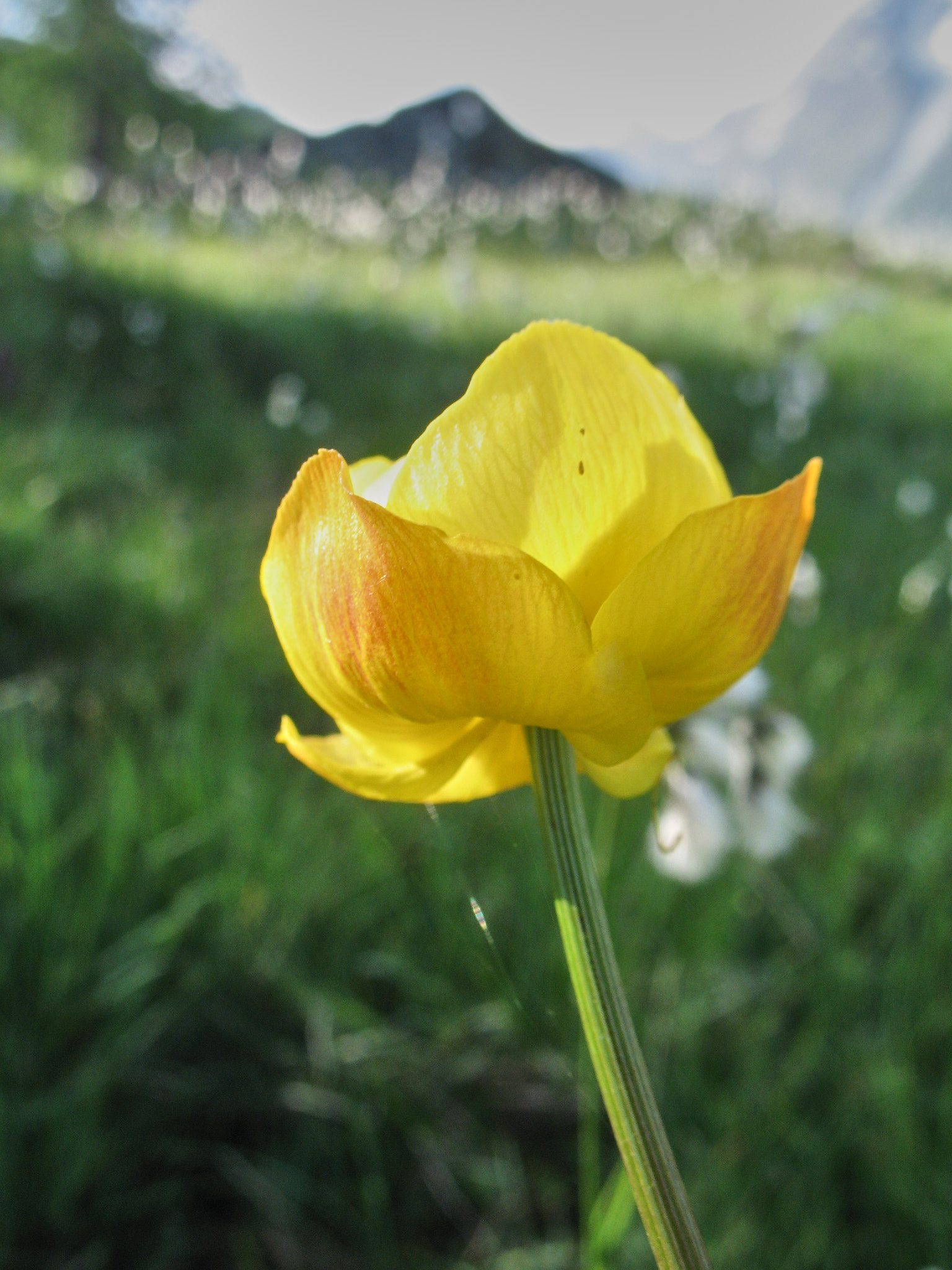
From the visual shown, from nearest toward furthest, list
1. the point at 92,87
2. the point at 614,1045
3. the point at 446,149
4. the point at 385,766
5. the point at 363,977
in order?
the point at 614,1045, the point at 385,766, the point at 363,977, the point at 446,149, the point at 92,87

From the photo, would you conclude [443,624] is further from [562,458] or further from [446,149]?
[446,149]

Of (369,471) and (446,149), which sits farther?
(446,149)

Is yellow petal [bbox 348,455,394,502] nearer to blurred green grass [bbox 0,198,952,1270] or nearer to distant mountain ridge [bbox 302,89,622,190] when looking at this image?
blurred green grass [bbox 0,198,952,1270]

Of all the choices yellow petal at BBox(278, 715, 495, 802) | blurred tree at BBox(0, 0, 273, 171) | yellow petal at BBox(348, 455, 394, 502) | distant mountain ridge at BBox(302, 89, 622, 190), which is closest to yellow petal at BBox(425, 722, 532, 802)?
yellow petal at BBox(278, 715, 495, 802)

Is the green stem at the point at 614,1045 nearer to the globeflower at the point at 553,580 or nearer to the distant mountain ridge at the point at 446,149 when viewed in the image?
the globeflower at the point at 553,580

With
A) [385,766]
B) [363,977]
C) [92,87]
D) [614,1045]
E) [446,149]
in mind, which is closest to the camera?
[614,1045]

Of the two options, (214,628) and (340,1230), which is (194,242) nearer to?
(214,628)

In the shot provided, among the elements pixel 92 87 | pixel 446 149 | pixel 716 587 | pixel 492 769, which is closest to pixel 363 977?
pixel 492 769

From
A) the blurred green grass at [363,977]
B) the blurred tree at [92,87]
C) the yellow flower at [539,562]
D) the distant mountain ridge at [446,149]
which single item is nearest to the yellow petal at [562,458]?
the yellow flower at [539,562]
